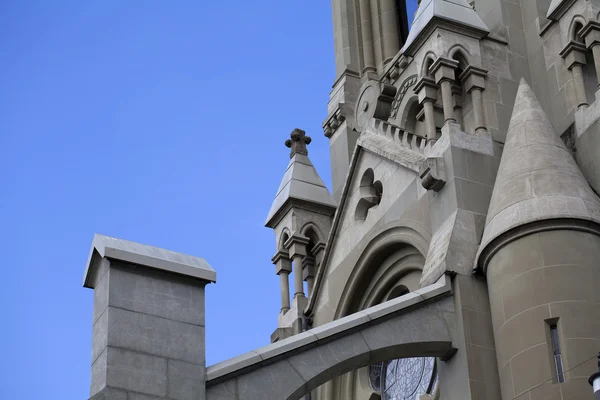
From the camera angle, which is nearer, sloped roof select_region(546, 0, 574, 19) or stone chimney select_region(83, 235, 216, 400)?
stone chimney select_region(83, 235, 216, 400)

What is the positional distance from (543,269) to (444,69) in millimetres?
5485

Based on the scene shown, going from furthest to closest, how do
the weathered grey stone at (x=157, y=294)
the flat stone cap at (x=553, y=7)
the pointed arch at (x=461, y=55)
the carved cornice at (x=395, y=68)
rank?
the carved cornice at (x=395, y=68) → the flat stone cap at (x=553, y=7) → the pointed arch at (x=461, y=55) → the weathered grey stone at (x=157, y=294)

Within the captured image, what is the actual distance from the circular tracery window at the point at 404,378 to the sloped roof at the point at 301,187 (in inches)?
198

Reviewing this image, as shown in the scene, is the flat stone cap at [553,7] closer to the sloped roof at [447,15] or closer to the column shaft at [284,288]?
the sloped roof at [447,15]

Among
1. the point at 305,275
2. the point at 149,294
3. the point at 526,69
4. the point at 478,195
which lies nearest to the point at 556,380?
the point at 478,195

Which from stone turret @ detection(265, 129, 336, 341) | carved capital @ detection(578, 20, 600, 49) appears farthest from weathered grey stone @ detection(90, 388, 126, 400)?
stone turret @ detection(265, 129, 336, 341)

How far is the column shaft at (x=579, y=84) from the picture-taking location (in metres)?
23.9

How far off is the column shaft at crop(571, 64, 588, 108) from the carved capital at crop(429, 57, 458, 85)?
2151 millimetres

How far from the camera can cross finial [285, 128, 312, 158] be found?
31750mm

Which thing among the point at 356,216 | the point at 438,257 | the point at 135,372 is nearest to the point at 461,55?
the point at 356,216

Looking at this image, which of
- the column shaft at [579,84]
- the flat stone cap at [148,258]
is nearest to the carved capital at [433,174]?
the column shaft at [579,84]

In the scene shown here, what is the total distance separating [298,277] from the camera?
98.4 ft

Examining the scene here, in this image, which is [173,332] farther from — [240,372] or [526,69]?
[526,69]

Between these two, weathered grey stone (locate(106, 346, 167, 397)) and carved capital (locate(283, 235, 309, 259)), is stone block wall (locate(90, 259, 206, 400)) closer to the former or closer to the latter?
weathered grey stone (locate(106, 346, 167, 397))
